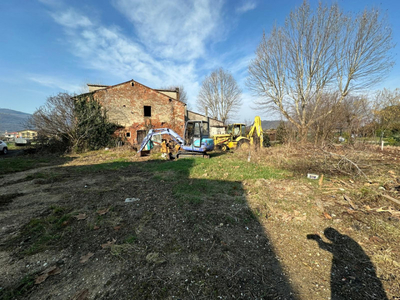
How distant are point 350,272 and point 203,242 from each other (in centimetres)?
198

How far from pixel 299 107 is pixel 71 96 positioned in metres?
20.3

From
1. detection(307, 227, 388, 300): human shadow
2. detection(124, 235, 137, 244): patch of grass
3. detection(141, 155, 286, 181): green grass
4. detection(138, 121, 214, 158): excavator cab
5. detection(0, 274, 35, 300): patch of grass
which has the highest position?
detection(138, 121, 214, 158): excavator cab

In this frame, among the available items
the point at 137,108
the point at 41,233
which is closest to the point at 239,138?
the point at 137,108

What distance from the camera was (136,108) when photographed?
1747 cm

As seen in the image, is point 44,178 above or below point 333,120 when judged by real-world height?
below

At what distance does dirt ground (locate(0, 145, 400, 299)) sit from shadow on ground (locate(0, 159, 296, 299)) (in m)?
0.01

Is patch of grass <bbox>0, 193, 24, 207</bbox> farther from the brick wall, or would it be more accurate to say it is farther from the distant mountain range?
the distant mountain range

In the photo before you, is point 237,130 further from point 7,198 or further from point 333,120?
point 7,198

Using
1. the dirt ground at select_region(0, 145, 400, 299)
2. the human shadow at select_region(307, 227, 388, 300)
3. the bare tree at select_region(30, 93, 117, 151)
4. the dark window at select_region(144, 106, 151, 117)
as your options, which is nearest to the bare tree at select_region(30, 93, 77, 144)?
the bare tree at select_region(30, 93, 117, 151)

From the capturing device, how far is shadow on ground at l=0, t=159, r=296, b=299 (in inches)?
78.2

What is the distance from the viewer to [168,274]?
216 centimetres

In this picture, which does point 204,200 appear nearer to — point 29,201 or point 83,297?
point 83,297

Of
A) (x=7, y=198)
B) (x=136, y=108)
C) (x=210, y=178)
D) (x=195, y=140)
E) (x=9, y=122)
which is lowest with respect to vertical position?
(x=7, y=198)

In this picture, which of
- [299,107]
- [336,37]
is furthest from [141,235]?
[336,37]
